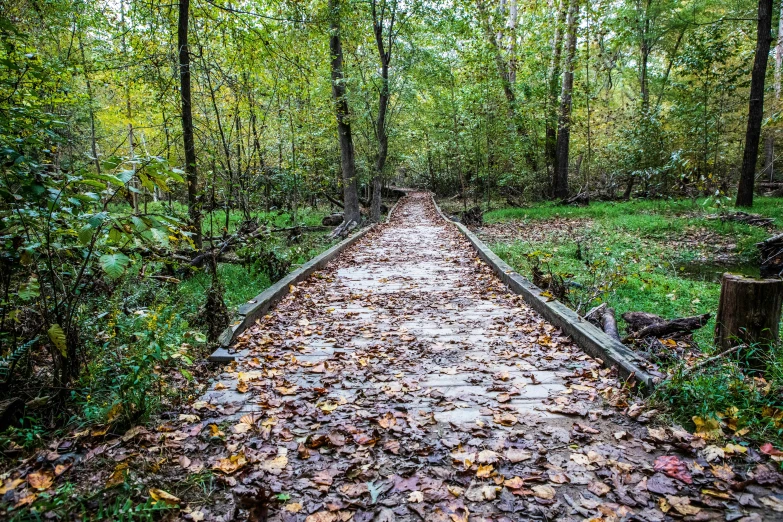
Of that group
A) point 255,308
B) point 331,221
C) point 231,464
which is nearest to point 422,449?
point 231,464

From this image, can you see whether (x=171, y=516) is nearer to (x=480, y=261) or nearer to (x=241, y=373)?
(x=241, y=373)

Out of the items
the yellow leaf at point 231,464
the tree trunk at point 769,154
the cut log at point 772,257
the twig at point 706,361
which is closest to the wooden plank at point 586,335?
the twig at point 706,361

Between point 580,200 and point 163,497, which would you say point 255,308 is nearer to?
point 163,497

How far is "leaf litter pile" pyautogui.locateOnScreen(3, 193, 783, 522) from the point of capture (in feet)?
6.82

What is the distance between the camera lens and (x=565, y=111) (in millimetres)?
17438

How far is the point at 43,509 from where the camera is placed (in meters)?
1.87

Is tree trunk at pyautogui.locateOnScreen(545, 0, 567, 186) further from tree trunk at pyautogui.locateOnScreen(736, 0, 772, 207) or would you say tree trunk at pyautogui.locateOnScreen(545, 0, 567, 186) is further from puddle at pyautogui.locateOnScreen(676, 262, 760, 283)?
puddle at pyautogui.locateOnScreen(676, 262, 760, 283)

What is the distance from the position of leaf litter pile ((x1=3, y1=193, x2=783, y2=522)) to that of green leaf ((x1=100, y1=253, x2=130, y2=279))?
1.01 m

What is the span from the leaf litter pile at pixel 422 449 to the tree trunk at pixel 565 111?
50.5 ft

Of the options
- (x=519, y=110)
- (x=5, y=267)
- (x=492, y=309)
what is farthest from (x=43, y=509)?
(x=519, y=110)

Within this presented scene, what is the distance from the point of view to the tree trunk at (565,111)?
15.4 m

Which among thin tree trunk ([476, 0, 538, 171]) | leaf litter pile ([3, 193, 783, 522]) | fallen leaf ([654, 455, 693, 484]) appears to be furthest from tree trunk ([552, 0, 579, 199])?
fallen leaf ([654, 455, 693, 484])

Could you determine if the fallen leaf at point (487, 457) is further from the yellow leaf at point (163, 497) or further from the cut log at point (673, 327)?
the cut log at point (673, 327)

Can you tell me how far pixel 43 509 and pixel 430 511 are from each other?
5.77 ft
